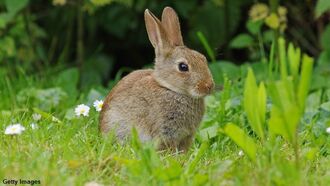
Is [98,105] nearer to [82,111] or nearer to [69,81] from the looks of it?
[82,111]

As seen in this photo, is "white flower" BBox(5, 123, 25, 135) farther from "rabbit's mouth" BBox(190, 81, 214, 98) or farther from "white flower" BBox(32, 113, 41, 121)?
"rabbit's mouth" BBox(190, 81, 214, 98)

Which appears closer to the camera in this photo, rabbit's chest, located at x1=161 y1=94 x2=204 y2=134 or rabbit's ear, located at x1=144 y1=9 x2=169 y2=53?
rabbit's chest, located at x1=161 y1=94 x2=204 y2=134

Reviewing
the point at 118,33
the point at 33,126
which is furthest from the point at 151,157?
the point at 118,33

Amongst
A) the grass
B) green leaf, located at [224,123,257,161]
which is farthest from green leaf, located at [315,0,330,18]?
green leaf, located at [224,123,257,161]

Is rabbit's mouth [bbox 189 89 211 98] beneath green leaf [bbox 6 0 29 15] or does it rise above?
beneath

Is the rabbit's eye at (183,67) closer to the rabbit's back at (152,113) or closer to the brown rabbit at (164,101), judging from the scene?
the brown rabbit at (164,101)

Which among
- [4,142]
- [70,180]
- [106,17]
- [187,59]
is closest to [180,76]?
[187,59]

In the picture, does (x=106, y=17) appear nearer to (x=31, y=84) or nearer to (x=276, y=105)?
(x=31, y=84)
